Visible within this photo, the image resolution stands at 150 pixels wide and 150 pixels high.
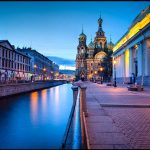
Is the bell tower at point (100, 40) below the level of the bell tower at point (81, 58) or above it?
above

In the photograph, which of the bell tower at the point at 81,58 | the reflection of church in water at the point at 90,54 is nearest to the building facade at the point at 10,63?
the reflection of church in water at the point at 90,54

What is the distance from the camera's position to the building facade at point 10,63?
6500cm

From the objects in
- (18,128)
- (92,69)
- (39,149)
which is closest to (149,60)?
(18,128)

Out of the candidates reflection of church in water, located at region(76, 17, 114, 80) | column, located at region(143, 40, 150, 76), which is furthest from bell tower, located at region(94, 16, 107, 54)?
column, located at region(143, 40, 150, 76)

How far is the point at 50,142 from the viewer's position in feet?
41.0

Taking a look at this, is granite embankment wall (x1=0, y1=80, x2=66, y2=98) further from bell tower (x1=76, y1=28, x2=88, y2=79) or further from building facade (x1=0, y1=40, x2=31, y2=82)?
bell tower (x1=76, y1=28, x2=88, y2=79)

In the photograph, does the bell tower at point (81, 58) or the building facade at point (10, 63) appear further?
the bell tower at point (81, 58)

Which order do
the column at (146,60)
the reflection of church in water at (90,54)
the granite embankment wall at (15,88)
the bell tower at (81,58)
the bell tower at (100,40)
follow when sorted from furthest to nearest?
the bell tower at (81,58)
the bell tower at (100,40)
the reflection of church in water at (90,54)
the column at (146,60)
the granite embankment wall at (15,88)

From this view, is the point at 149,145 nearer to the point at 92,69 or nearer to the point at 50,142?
the point at 50,142

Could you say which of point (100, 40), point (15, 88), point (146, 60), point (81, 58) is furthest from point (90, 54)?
point (15, 88)

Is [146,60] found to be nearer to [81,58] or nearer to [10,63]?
[10,63]

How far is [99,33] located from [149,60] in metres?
114

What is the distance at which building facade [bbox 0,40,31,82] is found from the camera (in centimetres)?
6500

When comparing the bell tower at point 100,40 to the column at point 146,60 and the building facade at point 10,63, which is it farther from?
the column at point 146,60
